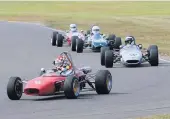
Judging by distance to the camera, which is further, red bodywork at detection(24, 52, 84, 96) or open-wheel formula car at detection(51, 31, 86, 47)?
open-wheel formula car at detection(51, 31, 86, 47)

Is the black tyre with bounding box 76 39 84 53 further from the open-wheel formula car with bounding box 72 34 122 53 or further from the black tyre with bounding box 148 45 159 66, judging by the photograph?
the black tyre with bounding box 148 45 159 66

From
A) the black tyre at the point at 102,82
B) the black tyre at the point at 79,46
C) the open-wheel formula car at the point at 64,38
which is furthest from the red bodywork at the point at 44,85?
the open-wheel formula car at the point at 64,38

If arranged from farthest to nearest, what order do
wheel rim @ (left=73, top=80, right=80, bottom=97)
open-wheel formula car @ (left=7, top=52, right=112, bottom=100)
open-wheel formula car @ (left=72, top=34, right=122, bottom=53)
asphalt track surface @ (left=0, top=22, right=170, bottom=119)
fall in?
open-wheel formula car @ (left=72, top=34, right=122, bottom=53) → wheel rim @ (left=73, top=80, right=80, bottom=97) → open-wheel formula car @ (left=7, top=52, right=112, bottom=100) → asphalt track surface @ (left=0, top=22, right=170, bottom=119)

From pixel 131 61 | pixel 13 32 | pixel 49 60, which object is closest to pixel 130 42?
pixel 131 61

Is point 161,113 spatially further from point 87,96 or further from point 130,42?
point 130,42

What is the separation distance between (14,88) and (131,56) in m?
10.0

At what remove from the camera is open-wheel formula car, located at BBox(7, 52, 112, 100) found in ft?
60.0

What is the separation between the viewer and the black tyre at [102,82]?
62.5 ft

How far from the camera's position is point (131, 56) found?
27906 millimetres

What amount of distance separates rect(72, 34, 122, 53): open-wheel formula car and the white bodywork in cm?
667

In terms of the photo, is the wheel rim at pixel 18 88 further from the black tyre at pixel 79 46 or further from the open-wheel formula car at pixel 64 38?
the open-wheel formula car at pixel 64 38

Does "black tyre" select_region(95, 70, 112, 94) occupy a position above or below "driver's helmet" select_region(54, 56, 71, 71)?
below

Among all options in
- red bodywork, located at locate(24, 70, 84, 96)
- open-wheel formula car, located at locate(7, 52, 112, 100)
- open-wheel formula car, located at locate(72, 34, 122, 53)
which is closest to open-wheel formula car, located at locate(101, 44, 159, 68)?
open-wheel formula car, located at locate(72, 34, 122, 53)

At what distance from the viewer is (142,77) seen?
79.4ft
